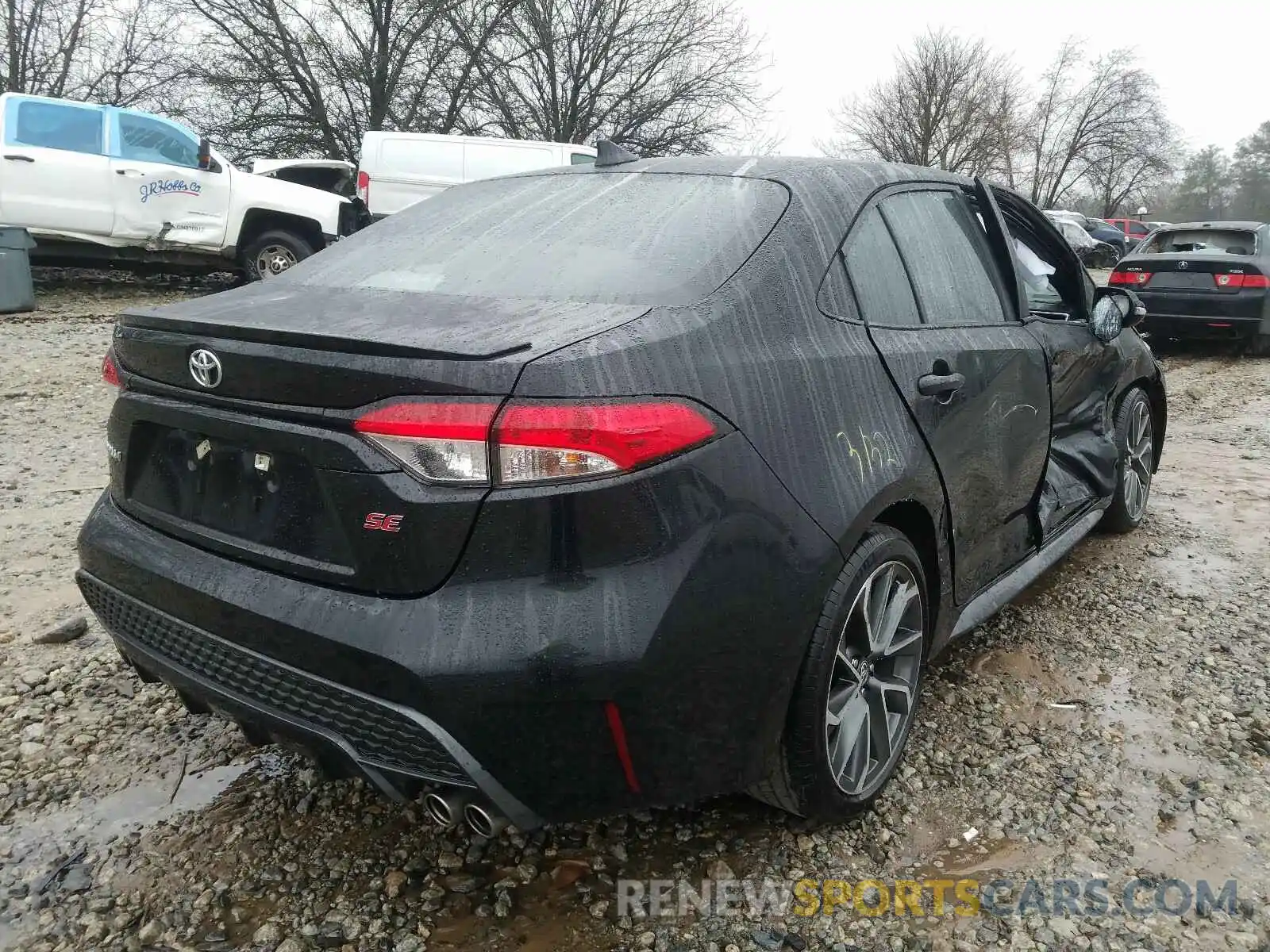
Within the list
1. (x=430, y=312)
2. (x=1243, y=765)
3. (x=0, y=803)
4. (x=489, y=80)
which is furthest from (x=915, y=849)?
(x=489, y=80)

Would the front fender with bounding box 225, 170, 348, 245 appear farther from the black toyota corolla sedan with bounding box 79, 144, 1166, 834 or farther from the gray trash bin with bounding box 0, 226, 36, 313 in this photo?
the black toyota corolla sedan with bounding box 79, 144, 1166, 834

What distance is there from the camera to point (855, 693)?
2.29 meters

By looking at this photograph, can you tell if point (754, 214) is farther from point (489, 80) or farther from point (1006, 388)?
point (489, 80)

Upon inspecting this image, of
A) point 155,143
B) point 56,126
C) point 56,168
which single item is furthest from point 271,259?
point 56,126

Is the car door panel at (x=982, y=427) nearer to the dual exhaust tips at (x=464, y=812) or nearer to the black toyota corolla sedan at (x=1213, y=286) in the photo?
the dual exhaust tips at (x=464, y=812)

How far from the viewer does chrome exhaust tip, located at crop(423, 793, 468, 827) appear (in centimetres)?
179

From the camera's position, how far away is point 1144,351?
447cm

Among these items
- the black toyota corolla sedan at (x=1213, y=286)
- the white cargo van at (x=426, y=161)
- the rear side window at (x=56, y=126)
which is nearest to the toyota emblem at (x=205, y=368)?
the rear side window at (x=56, y=126)

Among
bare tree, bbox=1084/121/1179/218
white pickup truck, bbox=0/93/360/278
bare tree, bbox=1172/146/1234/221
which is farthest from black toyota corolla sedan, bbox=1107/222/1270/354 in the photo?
bare tree, bbox=1172/146/1234/221

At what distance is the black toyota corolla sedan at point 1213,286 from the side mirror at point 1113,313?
663cm

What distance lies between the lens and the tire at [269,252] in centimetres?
1087

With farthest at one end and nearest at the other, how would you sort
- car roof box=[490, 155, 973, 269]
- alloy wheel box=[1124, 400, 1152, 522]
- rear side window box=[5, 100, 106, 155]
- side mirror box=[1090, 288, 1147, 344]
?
rear side window box=[5, 100, 106, 155], alloy wheel box=[1124, 400, 1152, 522], side mirror box=[1090, 288, 1147, 344], car roof box=[490, 155, 973, 269]

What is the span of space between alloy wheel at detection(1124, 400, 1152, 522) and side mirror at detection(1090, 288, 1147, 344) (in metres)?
0.60

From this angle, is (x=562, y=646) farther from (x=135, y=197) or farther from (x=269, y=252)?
(x=269, y=252)
